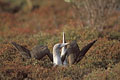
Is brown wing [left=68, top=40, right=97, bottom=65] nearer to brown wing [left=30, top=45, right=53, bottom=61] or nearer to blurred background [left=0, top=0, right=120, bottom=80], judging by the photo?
blurred background [left=0, top=0, right=120, bottom=80]

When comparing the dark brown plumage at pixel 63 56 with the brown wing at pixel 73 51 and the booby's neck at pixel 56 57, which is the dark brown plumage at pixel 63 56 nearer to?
the brown wing at pixel 73 51

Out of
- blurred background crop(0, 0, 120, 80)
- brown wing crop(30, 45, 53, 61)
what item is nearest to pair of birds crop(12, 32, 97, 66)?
brown wing crop(30, 45, 53, 61)

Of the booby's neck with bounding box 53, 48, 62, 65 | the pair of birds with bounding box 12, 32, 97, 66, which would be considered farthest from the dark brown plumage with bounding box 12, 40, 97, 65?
the booby's neck with bounding box 53, 48, 62, 65

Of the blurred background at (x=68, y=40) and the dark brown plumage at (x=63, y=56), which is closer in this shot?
the blurred background at (x=68, y=40)

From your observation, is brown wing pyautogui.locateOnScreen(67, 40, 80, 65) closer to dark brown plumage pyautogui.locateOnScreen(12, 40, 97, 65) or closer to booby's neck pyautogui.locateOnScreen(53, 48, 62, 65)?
dark brown plumage pyautogui.locateOnScreen(12, 40, 97, 65)

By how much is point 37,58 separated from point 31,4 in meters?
19.5

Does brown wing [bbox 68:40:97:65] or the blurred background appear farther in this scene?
brown wing [bbox 68:40:97:65]

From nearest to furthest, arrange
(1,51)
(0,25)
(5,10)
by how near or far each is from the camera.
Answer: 1. (1,51)
2. (0,25)
3. (5,10)

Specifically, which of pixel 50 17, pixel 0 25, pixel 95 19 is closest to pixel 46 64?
pixel 95 19

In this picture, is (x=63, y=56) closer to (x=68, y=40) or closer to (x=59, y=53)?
(x=59, y=53)

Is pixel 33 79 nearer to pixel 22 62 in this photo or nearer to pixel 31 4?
pixel 22 62

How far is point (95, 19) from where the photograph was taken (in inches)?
651

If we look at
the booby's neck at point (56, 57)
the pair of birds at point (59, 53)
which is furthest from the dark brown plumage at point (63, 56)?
the booby's neck at point (56, 57)

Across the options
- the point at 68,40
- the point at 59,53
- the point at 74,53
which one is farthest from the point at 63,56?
the point at 68,40
